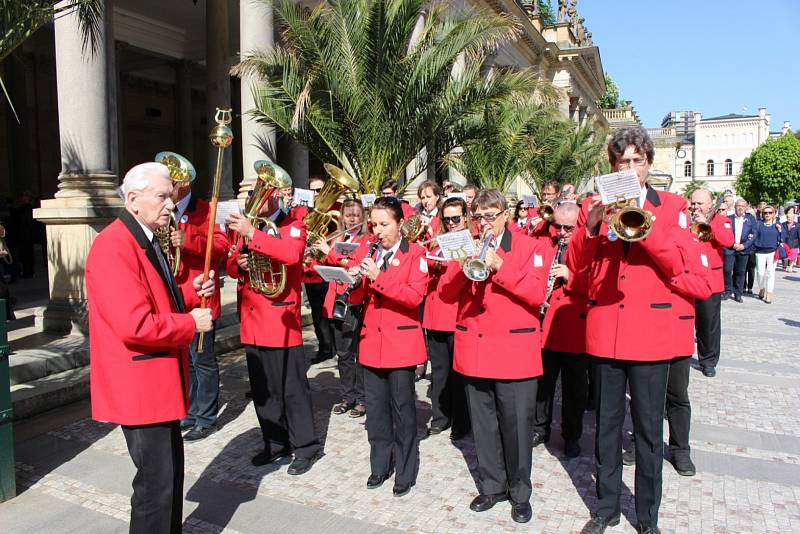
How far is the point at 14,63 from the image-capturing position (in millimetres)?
17203

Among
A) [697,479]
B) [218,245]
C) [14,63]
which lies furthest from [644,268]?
[14,63]

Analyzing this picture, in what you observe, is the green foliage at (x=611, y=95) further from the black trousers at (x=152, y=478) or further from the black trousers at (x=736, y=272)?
the black trousers at (x=152, y=478)

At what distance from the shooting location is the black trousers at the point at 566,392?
5277 millimetres

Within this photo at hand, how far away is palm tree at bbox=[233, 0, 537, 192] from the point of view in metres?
8.88

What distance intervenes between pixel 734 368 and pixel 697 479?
14.1 ft

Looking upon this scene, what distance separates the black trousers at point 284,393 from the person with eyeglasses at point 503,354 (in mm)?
1405

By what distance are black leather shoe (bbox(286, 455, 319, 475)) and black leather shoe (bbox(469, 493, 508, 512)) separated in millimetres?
1393

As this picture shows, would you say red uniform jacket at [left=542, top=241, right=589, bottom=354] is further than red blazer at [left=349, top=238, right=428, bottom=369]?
Yes

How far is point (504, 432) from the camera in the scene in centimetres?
409

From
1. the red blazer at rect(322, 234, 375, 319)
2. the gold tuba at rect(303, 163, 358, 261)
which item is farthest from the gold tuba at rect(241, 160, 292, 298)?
the gold tuba at rect(303, 163, 358, 261)

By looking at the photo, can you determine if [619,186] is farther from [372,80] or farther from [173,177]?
[372,80]

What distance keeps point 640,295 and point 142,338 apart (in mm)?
2748

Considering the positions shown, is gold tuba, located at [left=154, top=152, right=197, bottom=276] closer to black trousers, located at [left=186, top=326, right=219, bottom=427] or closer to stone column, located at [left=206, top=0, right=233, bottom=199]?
black trousers, located at [left=186, top=326, right=219, bottom=427]

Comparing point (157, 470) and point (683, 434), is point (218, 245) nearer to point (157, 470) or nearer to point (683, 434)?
point (157, 470)
